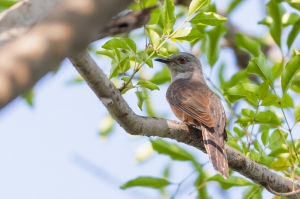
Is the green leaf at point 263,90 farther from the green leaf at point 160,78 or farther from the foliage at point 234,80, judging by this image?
the green leaf at point 160,78

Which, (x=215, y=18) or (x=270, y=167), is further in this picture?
(x=270, y=167)

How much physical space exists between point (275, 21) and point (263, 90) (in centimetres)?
188

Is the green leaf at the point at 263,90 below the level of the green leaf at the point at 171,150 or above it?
above

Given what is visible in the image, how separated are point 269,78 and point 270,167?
0.84 meters

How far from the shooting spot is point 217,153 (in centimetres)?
454

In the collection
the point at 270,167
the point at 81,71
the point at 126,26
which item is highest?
the point at 126,26

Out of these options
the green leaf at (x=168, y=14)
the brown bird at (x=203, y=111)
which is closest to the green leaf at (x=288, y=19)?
the brown bird at (x=203, y=111)

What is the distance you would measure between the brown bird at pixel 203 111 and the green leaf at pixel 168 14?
3.90 ft

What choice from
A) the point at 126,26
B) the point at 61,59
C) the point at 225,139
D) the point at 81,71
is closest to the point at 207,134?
the point at 225,139

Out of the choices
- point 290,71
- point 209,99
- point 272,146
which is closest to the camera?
point 290,71

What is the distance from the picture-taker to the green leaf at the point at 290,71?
14.5 feet

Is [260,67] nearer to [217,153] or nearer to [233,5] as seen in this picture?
[217,153]

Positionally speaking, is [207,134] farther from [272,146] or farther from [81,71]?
[81,71]

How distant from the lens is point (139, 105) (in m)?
4.11
